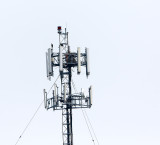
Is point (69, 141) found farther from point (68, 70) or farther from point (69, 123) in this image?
point (68, 70)

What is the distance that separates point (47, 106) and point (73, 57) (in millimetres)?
8204

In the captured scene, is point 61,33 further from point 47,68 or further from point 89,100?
point 89,100

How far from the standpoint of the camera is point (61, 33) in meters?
83.8

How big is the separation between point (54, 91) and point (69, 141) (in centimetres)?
762

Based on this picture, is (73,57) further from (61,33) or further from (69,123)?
(69,123)

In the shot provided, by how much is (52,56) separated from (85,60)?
4.91 metres

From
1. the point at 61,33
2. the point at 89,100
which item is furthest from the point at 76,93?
the point at 61,33

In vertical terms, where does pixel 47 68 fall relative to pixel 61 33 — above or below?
below

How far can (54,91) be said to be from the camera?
8188 centimetres

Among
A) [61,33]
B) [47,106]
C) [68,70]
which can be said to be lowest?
[47,106]

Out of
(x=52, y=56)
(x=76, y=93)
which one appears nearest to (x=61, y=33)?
(x=52, y=56)

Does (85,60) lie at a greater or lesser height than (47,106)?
greater

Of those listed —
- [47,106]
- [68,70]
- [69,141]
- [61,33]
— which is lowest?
[69,141]

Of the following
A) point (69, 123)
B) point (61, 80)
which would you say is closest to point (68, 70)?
point (61, 80)
